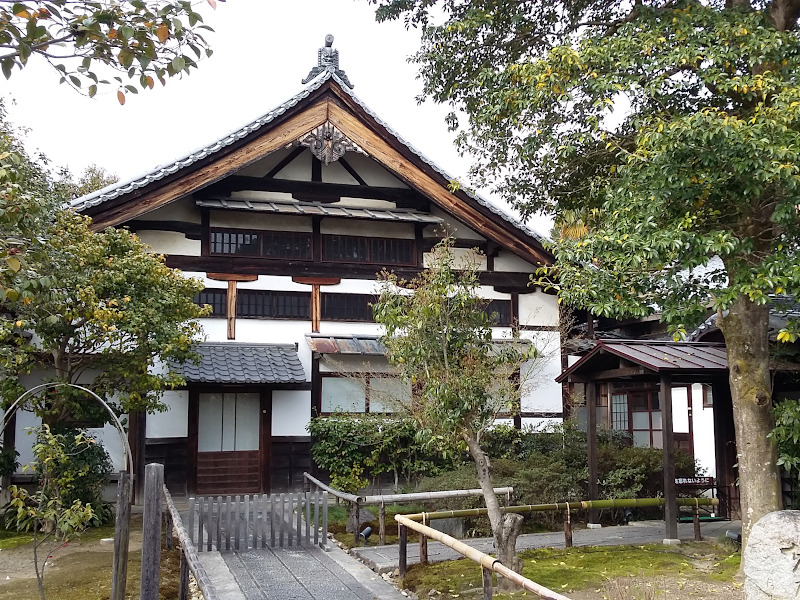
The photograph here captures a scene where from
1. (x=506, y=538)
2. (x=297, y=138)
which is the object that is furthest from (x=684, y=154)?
(x=297, y=138)

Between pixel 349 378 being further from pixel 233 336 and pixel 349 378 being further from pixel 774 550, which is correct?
pixel 774 550

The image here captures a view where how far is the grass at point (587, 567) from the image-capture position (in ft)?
29.0

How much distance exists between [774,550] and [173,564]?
24.2 feet

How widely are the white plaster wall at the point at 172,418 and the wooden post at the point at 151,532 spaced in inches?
381

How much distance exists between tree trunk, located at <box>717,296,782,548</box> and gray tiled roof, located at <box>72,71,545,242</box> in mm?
4657

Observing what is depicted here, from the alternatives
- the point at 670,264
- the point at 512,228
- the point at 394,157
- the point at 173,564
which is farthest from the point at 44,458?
the point at 512,228

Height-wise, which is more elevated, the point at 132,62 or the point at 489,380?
the point at 132,62

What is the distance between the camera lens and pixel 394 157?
16.3m

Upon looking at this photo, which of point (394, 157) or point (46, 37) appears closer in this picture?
point (46, 37)

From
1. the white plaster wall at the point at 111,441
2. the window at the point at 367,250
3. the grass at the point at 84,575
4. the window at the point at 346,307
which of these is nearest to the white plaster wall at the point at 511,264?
the window at the point at 367,250

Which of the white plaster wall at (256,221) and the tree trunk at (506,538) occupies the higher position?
the white plaster wall at (256,221)

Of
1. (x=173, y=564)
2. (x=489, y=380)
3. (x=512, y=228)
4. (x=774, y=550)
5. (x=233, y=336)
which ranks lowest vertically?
(x=173, y=564)

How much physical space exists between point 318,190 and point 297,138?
60.8 inches

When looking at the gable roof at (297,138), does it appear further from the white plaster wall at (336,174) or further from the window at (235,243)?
the window at (235,243)
